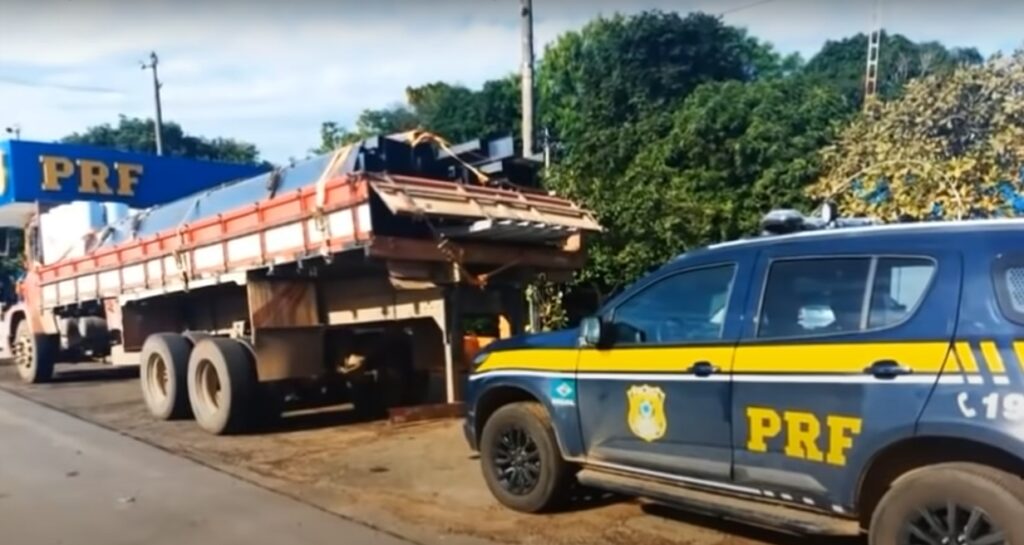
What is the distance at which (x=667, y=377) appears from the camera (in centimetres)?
543

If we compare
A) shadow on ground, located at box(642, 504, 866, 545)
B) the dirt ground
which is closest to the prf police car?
the dirt ground

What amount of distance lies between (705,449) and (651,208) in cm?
882

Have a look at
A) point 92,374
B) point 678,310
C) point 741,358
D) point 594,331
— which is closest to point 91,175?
point 92,374

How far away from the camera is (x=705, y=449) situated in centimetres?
521

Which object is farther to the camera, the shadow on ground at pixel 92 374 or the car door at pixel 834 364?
the shadow on ground at pixel 92 374

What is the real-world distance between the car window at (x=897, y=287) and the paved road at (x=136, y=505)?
2.99 m

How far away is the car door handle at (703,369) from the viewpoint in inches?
204

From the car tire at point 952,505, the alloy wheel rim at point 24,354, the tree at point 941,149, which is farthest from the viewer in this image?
the alloy wheel rim at point 24,354

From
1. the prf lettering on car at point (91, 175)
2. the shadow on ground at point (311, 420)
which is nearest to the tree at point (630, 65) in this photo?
the prf lettering on car at point (91, 175)

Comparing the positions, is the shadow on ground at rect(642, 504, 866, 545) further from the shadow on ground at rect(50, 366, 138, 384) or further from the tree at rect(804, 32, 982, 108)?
the tree at rect(804, 32, 982, 108)

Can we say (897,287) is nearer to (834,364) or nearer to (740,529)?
(834,364)

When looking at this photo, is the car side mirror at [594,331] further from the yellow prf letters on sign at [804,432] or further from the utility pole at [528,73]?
the utility pole at [528,73]

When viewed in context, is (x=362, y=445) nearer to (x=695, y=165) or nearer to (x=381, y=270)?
(x=381, y=270)

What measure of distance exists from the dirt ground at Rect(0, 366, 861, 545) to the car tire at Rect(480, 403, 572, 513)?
12 centimetres
